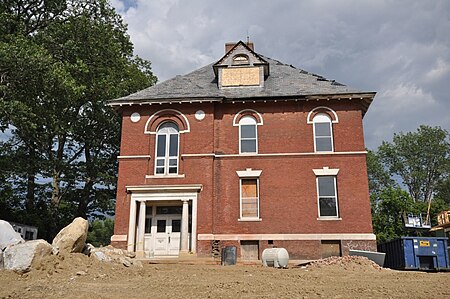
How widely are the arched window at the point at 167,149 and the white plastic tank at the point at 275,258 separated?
22.3 feet

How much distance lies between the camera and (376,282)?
12.3 m

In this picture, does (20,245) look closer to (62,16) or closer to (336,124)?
(336,124)

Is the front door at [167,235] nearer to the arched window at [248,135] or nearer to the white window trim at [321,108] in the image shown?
the arched window at [248,135]

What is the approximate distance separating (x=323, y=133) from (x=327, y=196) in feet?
11.4

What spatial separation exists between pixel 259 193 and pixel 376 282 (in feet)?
33.2

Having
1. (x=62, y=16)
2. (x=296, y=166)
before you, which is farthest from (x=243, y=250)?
(x=62, y=16)

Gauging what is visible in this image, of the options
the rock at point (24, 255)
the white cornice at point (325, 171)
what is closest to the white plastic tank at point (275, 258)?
the white cornice at point (325, 171)

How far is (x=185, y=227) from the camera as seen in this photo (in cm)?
2102

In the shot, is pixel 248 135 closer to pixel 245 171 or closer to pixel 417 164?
pixel 245 171

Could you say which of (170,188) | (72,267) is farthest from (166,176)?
(72,267)

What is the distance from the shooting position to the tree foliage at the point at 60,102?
80.1 feet

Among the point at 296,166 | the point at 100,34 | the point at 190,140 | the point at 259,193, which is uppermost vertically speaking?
the point at 100,34

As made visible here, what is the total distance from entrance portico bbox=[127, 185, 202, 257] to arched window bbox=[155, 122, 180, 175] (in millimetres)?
1286

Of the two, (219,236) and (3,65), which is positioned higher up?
(3,65)
